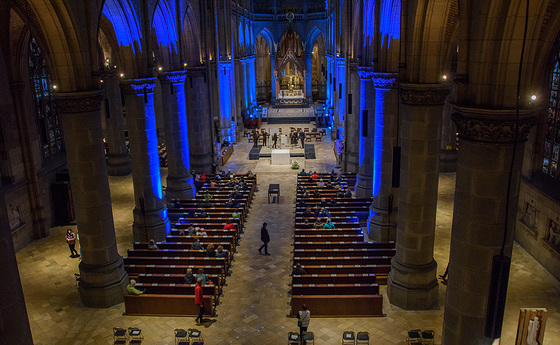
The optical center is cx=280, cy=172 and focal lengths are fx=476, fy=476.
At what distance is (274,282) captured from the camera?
18031 mm

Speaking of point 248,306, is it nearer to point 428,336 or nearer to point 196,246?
point 196,246

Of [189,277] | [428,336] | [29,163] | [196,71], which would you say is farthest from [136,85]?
[428,336]

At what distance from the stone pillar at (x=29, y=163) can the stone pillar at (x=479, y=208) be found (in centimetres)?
1966

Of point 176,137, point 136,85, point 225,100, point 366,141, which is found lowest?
point 366,141

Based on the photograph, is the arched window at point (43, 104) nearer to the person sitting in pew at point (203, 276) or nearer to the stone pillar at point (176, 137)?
the stone pillar at point (176, 137)

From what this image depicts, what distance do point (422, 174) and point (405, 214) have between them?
1.48 m

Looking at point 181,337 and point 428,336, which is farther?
point 181,337

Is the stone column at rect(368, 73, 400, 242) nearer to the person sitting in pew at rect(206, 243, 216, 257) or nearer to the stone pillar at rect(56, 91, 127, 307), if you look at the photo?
the person sitting in pew at rect(206, 243, 216, 257)

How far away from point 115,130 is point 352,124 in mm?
15924

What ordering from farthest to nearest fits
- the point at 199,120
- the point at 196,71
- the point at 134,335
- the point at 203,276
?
1. the point at 199,120
2. the point at 196,71
3. the point at 203,276
4. the point at 134,335

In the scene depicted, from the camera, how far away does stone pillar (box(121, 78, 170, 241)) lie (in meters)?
20.6

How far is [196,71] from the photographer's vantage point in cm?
2892

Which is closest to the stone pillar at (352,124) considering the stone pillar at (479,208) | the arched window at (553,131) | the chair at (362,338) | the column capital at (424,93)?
the arched window at (553,131)

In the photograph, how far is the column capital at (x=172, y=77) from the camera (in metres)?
24.2
